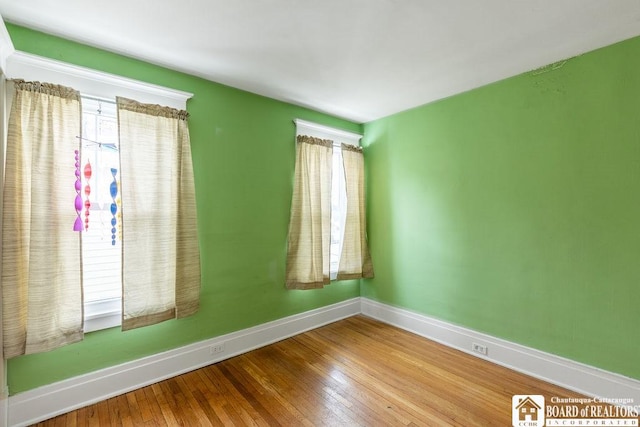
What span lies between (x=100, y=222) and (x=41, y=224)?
31 cm

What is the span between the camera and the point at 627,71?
1879 millimetres

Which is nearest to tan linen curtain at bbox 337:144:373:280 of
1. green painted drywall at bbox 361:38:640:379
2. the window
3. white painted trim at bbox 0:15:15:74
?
green painted drywall at bbox 361:38:640:379

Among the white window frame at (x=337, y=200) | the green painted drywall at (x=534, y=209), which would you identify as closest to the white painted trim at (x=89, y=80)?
the white window frame at (x=337, y=200)

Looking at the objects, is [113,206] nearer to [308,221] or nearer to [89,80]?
[89,80]

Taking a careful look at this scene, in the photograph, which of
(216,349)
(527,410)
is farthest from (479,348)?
(216,349)

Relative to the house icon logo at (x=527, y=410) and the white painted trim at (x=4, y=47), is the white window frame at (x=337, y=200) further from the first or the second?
the white painted trim at (x=4, y=47)

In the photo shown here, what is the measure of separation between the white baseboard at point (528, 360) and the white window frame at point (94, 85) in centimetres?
287

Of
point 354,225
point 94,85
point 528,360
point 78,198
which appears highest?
point 94,85

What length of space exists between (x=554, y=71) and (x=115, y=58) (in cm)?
345

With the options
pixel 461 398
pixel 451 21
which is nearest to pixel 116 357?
pixel 461 398

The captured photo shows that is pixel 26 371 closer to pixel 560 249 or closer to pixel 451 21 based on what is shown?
pixel 451 21

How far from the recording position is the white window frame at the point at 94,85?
1.71m

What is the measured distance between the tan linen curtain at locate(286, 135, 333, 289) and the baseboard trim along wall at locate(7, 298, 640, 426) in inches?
19.7

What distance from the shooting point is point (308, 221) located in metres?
3.04
